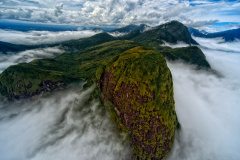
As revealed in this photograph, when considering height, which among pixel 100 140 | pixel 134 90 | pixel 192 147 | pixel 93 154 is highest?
pixel 134 90

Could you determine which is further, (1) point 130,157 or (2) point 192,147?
(2) point 192,147

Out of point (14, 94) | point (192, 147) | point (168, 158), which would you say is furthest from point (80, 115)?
point (14, 94)

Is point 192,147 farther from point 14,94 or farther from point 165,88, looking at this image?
point 14,94

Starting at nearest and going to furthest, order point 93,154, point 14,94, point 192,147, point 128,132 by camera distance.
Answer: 1. point 128,132
2. point 93,154
3. point 192,147
4. point 14,94

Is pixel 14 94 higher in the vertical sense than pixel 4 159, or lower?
higher

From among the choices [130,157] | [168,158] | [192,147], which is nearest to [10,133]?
[130,157]

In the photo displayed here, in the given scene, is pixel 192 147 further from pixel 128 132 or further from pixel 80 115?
pixel 80 115

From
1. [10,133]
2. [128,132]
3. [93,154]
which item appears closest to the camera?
[128,132]
